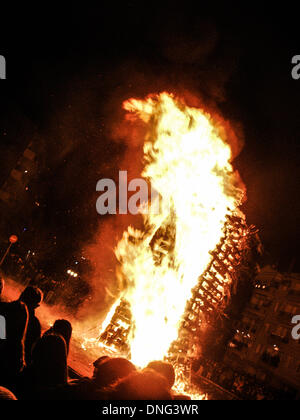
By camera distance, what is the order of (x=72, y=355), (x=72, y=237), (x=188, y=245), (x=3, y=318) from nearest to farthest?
1. (x=3, y=318)
2. (x=72, y=355)
3. (x=188, y=245)
4. (x=72, y=237)

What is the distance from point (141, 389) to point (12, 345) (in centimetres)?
177

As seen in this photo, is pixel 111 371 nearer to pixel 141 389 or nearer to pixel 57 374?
pixel 57 374

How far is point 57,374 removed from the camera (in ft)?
11.7

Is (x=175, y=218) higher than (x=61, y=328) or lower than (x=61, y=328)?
higher

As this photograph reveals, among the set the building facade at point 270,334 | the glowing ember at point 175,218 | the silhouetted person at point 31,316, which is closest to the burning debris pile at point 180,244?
the glowing ember at point 175,218

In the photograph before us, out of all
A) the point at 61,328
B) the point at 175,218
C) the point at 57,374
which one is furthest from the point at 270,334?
the point at 57,374

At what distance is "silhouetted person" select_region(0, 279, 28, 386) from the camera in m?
3.61

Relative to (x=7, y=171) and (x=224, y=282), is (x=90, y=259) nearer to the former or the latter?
(x=224, y=282)

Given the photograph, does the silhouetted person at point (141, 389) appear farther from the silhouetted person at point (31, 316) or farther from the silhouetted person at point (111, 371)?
the silhouetted person at point (31, 316)

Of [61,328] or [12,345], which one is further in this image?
[61,328]

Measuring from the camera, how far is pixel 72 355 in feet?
18.2

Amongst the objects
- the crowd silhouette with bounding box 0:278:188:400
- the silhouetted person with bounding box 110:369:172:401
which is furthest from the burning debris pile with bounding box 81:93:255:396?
the silhouetted person with bounding box 110:369:172:401
